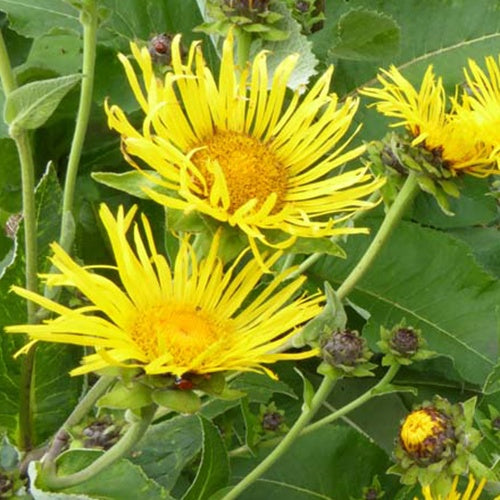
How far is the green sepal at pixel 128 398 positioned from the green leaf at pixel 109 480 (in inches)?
3.7

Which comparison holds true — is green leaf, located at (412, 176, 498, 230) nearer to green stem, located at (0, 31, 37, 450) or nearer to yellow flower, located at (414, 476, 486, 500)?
yellow flower, located at (414, 476, 486, 500)

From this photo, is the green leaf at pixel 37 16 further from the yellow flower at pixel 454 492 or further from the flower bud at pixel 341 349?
the yellow flower at pixel 454 492

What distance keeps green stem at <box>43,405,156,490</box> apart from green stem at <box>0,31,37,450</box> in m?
0.13

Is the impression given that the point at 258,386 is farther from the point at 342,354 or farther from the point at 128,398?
the point at 128,398

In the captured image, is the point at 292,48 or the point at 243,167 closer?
the point at 243,167

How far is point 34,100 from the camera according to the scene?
25.0 inches

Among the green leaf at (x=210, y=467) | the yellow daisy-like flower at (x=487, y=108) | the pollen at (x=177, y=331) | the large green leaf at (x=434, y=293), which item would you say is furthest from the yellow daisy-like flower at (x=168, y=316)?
the large green leaf at (x=434, y=293)

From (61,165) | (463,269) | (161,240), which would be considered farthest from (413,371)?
(61,165)

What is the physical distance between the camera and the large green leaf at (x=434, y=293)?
1006mm

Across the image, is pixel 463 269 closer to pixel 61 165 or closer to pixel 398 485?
pixel 398 485

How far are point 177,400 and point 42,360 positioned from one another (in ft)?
0.90

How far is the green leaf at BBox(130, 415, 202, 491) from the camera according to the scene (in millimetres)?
796

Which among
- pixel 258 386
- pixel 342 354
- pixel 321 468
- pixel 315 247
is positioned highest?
pixel 315 247

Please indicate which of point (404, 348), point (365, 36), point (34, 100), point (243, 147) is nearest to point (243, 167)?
point (243, 147)
